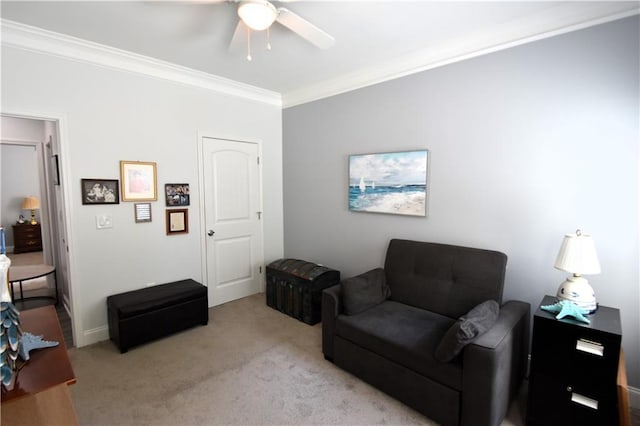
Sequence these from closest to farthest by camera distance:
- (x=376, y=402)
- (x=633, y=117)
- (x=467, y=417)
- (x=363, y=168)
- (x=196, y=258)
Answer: (x=467, y=417), (x=633, y=117), (x=376, y=402), (x=363, y=168), (x=196, y=258)

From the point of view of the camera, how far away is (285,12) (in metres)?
1.81

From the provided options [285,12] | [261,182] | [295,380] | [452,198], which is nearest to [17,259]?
[261,182]

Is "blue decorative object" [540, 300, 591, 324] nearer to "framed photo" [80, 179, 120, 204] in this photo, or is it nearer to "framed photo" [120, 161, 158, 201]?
"framed photo" [120, 161, 158, 201]

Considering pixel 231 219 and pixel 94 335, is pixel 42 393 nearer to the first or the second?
pixel 94 335

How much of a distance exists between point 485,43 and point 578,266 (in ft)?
5.81

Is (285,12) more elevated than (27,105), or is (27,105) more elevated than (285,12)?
(285,12)

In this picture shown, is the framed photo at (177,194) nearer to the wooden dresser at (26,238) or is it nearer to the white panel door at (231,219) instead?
the white panel door at (231,219)

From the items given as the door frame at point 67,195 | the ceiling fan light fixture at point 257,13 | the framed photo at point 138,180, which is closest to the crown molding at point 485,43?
the ceiling fan light fixture at point 257,13

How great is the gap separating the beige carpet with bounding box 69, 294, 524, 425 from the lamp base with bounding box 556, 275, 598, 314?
82 cm

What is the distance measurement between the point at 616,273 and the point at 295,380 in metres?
2.34

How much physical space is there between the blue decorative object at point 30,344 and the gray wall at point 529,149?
266 cm

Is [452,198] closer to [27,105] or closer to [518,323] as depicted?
[518,323]

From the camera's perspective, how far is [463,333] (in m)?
1.73

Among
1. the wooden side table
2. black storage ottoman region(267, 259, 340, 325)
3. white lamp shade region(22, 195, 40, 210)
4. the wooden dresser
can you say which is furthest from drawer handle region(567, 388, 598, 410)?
white lamp shade region(22, 195, 40, 210)
